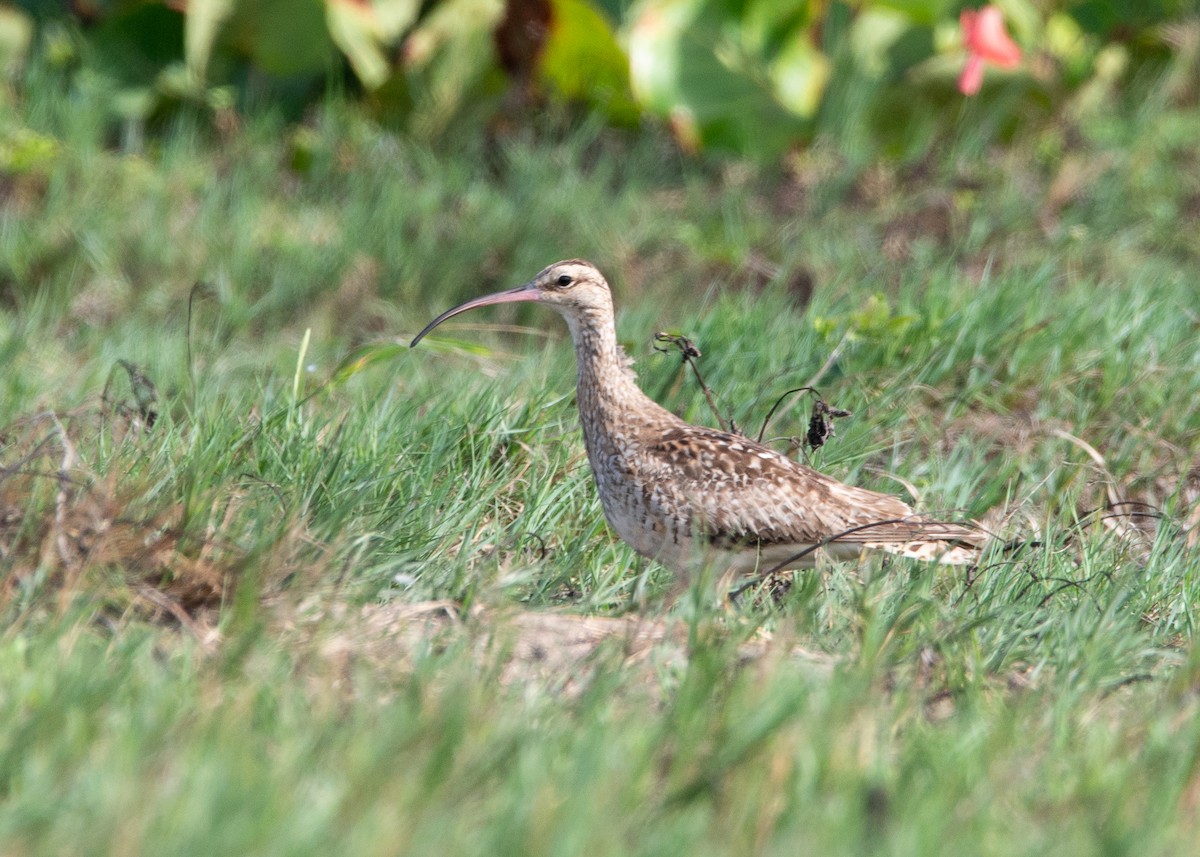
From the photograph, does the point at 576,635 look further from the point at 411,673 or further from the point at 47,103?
the point at 47,103

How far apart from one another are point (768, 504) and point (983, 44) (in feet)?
16.7

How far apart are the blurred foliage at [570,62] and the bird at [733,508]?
5.11 meters

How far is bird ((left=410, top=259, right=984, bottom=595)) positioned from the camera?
506 cm

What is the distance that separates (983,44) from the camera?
927 cm

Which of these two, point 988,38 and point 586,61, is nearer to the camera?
point 988,38

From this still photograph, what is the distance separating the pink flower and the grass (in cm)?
59

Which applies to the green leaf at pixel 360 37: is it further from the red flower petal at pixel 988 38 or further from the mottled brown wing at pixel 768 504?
the mottled brown wing at pixel 768 504

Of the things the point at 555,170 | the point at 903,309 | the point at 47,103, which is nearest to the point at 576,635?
the point at 903,309

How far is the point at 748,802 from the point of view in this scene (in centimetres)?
330

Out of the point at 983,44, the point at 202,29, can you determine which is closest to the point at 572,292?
the point at 983,44

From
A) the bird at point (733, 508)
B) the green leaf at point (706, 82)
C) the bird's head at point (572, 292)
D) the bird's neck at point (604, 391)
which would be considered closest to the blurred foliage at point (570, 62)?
the green leaf at point (706, 82)

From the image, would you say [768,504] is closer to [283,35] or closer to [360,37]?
[360,37]

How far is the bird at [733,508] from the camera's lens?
506 cm

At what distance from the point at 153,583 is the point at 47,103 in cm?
625
